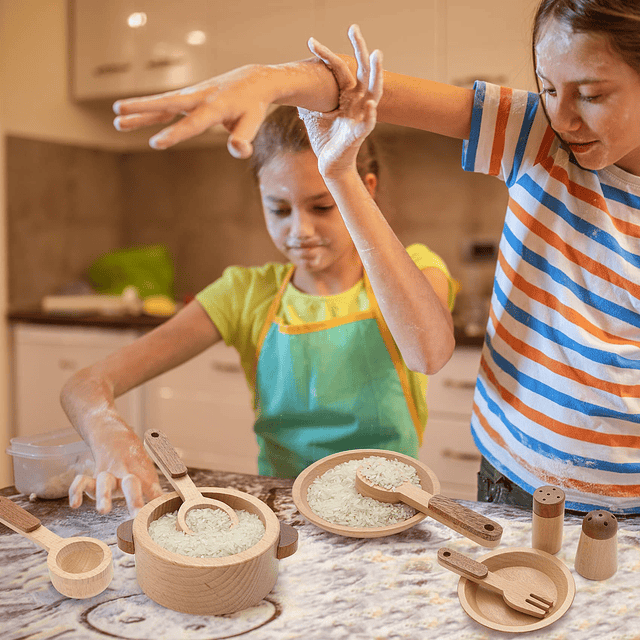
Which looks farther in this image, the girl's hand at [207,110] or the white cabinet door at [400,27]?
the white cabinet door at [400,27]

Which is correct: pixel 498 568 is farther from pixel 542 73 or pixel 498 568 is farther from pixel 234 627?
pixel 542 73

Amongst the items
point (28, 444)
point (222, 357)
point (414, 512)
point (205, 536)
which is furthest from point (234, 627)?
point (222, 357)

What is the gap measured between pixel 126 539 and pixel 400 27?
5.22ft

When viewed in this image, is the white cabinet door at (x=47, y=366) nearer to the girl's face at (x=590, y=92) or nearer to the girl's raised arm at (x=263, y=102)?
the girl's raised arm at (x=263, y=102)

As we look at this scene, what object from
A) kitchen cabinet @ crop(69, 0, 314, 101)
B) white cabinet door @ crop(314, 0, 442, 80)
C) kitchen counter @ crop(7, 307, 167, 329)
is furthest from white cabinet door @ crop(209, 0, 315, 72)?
kitchen counter @ crop(7, 307, 167, 329)

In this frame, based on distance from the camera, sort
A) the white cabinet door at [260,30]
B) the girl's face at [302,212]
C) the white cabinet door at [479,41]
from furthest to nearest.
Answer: the white cabinet door at [260,30]
the white cabinet door at [479,41]
the girl's face at [302,212]

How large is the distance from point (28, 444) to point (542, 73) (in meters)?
0.70

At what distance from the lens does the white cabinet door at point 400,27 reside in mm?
1717

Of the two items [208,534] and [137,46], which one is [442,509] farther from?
[137,46]

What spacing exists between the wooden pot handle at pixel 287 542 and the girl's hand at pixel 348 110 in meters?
0.35

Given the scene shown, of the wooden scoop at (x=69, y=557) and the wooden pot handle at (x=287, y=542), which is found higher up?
the wooden pot handle at (x=287, y=542)

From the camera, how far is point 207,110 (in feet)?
1.55

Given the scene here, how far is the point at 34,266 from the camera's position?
2.23 m

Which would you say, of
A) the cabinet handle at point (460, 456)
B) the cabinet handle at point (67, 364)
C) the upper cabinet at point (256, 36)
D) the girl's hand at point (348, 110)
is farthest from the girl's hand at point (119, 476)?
the cabinet handle at point (67, 364)
